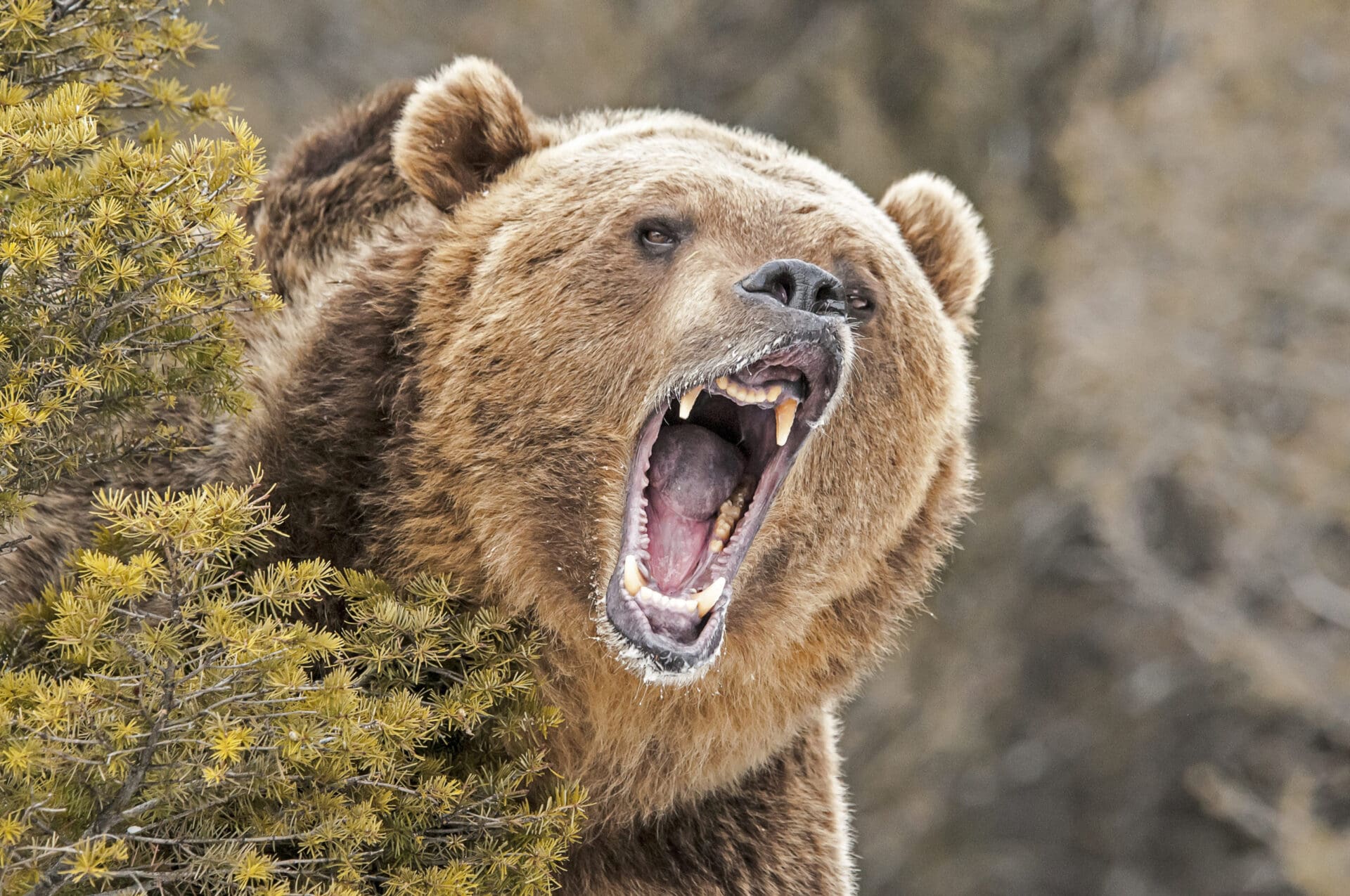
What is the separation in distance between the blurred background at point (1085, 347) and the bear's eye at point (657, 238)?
39.5ft

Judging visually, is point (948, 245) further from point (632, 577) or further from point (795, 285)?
point (632, 577)

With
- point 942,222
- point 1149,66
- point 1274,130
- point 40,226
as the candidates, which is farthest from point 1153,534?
point 40,226

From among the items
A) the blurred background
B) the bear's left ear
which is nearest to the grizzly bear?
the bear's left ear

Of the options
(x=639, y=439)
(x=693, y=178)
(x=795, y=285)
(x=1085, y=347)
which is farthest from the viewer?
(x=1085, y=347)

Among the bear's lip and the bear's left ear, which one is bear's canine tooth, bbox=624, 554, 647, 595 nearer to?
the bear's lip

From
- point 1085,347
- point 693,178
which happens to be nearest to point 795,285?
point 693,178

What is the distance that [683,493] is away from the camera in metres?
4.02

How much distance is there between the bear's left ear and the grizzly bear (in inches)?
11.8

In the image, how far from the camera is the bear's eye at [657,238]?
3.83 metres

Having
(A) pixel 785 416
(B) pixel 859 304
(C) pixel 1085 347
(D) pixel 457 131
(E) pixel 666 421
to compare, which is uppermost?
(D) pixel 457 131

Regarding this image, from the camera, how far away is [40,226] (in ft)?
9.19

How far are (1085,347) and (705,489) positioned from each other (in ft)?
44.9

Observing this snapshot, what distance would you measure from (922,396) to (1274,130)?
1510 cm

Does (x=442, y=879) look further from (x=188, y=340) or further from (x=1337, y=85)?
(x=1337, y=85)
